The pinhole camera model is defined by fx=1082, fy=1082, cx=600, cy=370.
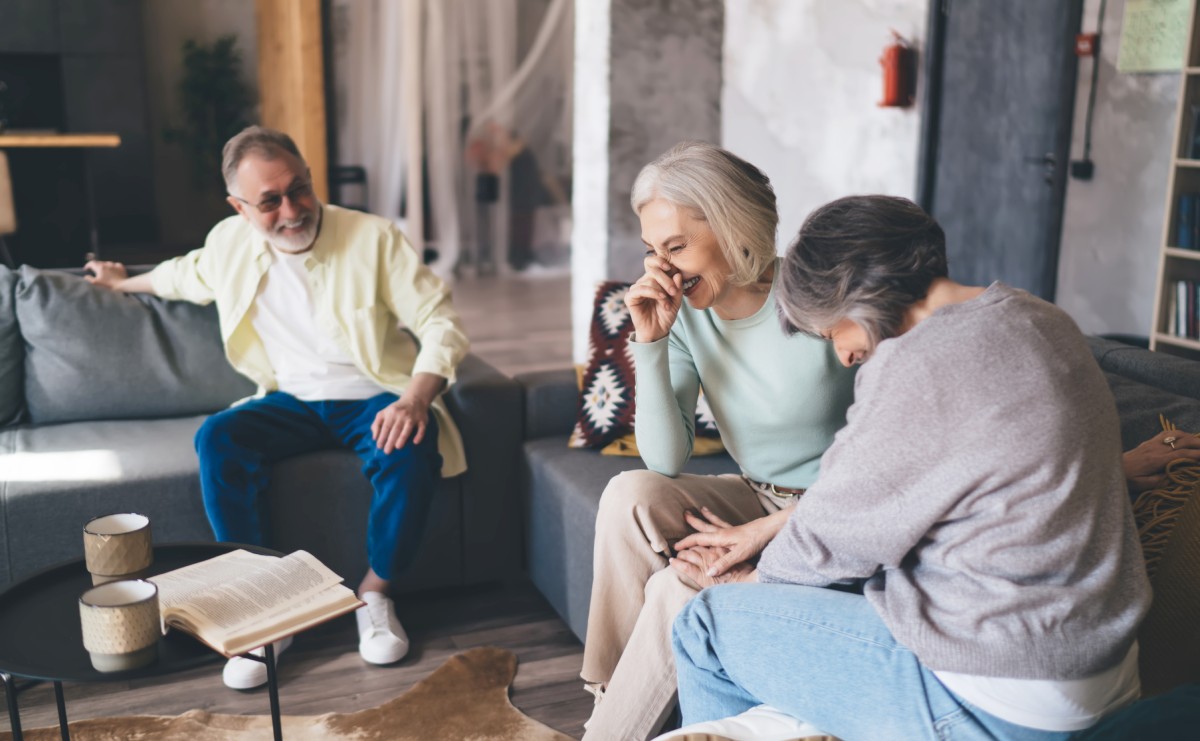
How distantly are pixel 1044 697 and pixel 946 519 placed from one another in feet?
0.74

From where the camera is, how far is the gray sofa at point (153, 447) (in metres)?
2.39

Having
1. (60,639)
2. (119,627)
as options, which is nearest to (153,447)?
(60,639)

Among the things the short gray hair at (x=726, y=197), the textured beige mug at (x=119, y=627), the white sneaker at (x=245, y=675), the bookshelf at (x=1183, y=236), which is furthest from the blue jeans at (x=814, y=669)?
the bookshelf at (x=1183, y=236)

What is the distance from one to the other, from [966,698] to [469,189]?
6.61m

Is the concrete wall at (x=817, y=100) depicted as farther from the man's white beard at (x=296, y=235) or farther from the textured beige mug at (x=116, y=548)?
the textured beige mug at (x=116, y=548)

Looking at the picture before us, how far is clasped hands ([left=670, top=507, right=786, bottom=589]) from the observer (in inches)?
68.0

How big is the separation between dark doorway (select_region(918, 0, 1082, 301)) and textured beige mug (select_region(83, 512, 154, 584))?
3116mm

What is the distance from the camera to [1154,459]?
5.21ft

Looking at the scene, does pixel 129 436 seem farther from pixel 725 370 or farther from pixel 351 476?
pixel 725 370

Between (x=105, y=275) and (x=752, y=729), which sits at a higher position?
(x=105, y=275)

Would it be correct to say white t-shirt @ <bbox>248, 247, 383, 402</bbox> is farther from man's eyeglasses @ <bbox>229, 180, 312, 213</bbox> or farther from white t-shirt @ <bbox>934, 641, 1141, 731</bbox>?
white t-shirt @ <bbox>934, 641, 1141, 731</bbox>

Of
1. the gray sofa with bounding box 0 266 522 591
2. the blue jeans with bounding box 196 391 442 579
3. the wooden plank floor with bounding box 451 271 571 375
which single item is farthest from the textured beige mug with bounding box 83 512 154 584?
the wooden plank floor with bounding box 451 271 571 375

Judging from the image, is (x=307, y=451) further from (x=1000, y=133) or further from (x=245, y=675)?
(x=1000, y=133)

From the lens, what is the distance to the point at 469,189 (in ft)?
24.7
